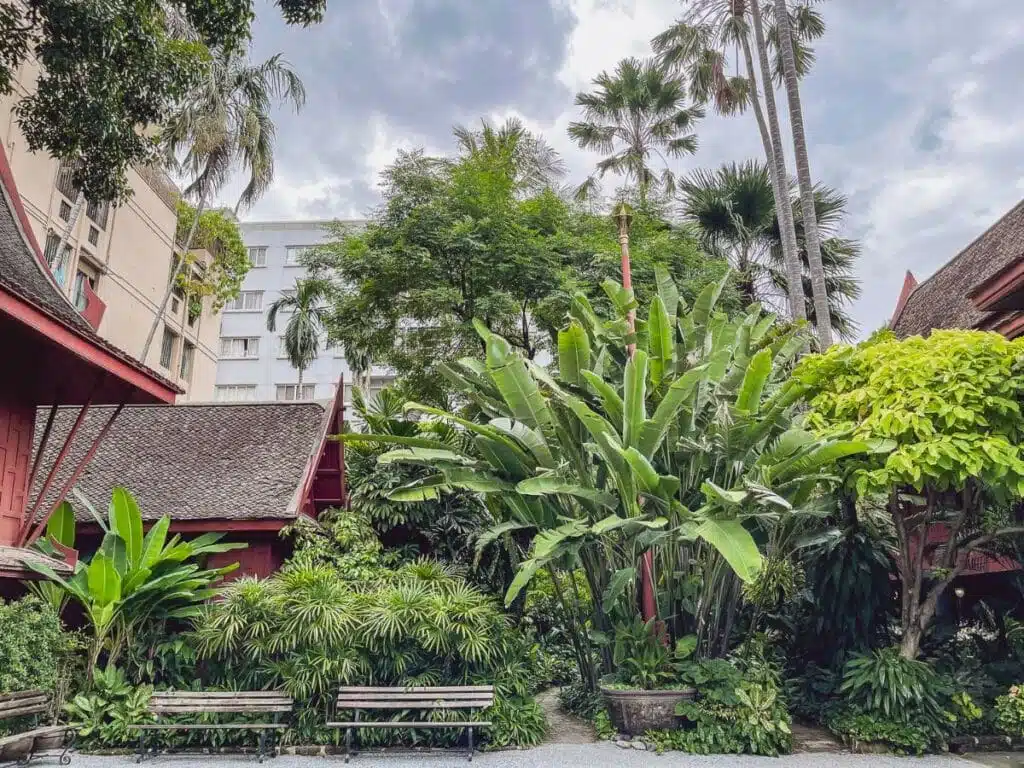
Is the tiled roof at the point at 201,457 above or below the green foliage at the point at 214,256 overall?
below

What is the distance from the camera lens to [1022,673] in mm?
8211

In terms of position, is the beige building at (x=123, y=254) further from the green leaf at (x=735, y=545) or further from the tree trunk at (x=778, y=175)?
the green leaf at (x=735, y=545)

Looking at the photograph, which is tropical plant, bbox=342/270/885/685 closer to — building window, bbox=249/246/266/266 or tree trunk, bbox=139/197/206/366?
tree trunk, bbox=139/197/206/366

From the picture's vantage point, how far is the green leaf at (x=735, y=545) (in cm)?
625

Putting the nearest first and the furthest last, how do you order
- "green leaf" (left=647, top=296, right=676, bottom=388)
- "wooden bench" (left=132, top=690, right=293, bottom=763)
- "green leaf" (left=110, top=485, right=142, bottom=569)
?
"wooden bench" (left=132, top=690, right=293, bottom=763), "green leaf" (left=110, top=485, right=142, bottom=569), "green leaf" (left=647, top=296, right=676, bottom=388)

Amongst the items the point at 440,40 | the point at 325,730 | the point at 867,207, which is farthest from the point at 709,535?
the point at 867,207

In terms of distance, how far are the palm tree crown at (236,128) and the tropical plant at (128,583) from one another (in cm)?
1529

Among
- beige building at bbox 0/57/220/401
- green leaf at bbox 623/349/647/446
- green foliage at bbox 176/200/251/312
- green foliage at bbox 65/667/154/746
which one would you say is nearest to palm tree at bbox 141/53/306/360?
beige building at bbox 0/57/220/401

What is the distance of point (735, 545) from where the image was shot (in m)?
6.52

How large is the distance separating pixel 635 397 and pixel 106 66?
6.94m

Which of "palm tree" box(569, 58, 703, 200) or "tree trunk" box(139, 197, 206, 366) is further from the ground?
"palm tree" box(569, 58, 703, 200)

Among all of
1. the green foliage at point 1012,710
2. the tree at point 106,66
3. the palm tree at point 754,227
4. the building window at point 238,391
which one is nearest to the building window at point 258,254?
the building window at point 238,391

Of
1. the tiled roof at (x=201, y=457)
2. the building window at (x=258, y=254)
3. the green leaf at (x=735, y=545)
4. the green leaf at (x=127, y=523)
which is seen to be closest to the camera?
the green leaf at (x=735, y=545)

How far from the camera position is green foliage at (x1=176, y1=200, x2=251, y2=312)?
85.0ft
